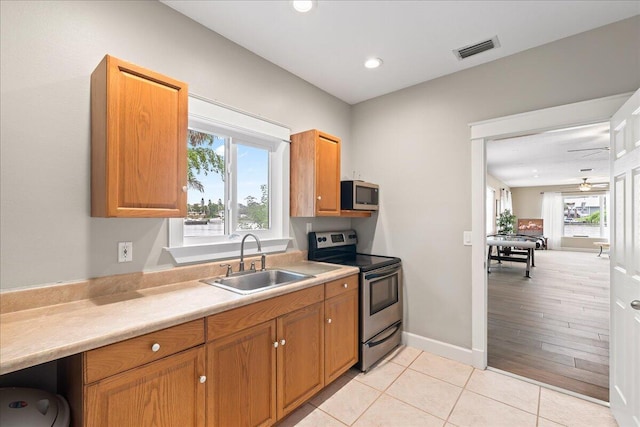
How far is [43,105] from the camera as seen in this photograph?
4.73 ft

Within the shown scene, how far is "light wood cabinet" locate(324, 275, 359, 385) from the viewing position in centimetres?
219

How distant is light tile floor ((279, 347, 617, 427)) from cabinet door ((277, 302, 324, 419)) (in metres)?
0.16

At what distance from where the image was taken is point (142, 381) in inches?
47.8

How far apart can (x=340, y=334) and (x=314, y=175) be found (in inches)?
54.0

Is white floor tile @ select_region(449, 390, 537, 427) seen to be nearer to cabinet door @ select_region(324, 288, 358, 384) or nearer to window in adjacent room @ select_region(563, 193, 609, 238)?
cabinet door @ select_region(324, 288, 358, 384)

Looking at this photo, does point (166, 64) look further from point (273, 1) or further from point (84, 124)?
point (273, 1)

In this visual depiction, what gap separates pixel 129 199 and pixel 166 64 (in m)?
1.01

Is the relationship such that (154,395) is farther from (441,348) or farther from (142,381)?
(441,348)

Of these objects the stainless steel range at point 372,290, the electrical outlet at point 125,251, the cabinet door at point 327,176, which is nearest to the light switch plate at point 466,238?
the stainless steel range at point 372,290

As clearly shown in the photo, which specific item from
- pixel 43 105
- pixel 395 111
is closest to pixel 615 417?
pixel 395 111

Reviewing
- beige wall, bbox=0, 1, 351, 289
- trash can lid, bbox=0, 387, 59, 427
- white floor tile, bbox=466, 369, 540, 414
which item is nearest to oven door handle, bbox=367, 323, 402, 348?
white floor tile, bbox=466, 369, 540, 414

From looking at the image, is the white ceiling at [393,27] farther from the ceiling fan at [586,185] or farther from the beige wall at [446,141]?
the ceiling fan at [586,185]

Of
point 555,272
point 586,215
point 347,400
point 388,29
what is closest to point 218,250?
point 347,400

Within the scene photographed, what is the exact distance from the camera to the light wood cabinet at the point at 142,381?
1086 millimetres
